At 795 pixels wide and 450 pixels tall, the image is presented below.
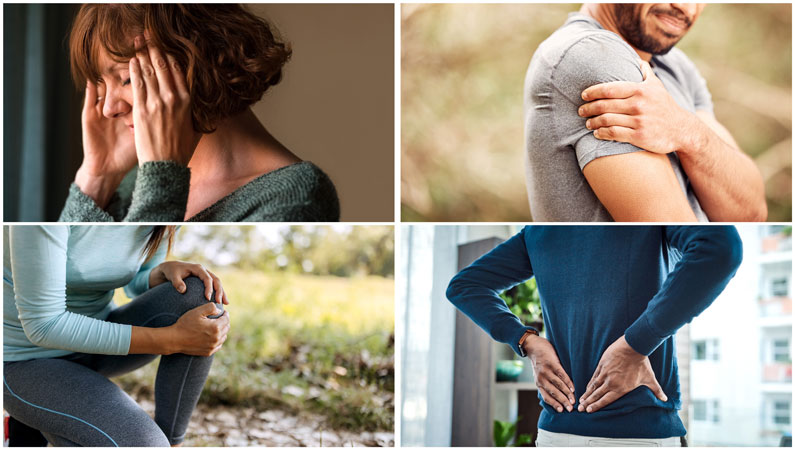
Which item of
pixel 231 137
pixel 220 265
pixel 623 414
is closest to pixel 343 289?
pixel 220 265

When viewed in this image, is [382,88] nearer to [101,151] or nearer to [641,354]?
[101,151]

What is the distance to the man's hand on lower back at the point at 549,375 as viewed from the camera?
167 cm

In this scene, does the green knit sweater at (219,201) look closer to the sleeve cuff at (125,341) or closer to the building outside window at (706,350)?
the sleeve cuff at (125,341)

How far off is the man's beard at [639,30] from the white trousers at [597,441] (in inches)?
37.3

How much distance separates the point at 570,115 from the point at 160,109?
3.23 ft

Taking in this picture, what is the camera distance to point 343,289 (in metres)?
1.92

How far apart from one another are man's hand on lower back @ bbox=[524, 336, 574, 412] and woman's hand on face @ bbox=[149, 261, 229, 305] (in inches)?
30.3

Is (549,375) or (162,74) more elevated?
(162,74)

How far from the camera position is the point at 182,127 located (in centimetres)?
169

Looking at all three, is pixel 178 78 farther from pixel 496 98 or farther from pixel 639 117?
pixel 639 117

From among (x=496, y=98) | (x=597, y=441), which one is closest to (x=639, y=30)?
(x=496, y=98)

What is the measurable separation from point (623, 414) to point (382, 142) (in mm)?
870

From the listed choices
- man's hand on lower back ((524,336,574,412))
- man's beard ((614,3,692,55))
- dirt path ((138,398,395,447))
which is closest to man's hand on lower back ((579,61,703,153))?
man's beard ((614,3,692,55))

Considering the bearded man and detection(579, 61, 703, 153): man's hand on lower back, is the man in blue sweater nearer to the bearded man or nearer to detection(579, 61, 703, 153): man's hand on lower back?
the bearded man
